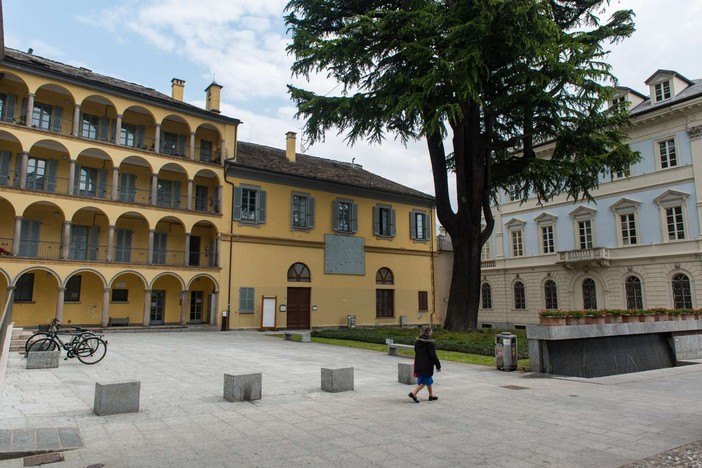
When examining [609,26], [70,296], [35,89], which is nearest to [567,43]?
[609,26]

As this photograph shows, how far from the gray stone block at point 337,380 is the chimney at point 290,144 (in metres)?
25.9

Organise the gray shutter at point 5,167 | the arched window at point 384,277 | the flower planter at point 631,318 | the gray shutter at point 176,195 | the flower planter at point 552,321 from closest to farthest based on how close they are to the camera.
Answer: the flower planter at point 552,321 < the flower planter at point 631,318 < the gray shutter at point 5,167 < the gray shutter at point 176,195 < the arched window at point 384,277

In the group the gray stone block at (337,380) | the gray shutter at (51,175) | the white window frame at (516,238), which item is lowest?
the gray stone block at (337,380)

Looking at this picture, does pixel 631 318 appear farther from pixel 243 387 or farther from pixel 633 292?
pixel 633 292

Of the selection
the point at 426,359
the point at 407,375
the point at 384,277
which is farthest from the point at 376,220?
the point at 426,359

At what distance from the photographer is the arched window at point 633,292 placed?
32500 mm

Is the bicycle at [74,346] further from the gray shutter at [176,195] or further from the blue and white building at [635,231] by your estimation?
the blue and white building at [635,231]

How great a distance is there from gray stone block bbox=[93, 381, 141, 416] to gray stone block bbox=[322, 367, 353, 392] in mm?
3588

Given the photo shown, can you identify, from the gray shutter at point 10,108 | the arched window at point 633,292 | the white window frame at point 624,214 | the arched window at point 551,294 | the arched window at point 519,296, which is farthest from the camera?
the arched window at point 519,296

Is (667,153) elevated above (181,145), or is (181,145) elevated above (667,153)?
(181,145)

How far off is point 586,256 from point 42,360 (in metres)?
33.0

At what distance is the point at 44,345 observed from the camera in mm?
13289

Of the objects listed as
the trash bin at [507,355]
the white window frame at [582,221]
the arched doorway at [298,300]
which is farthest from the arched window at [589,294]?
the trash bin at [507,355]

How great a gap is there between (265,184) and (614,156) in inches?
753
